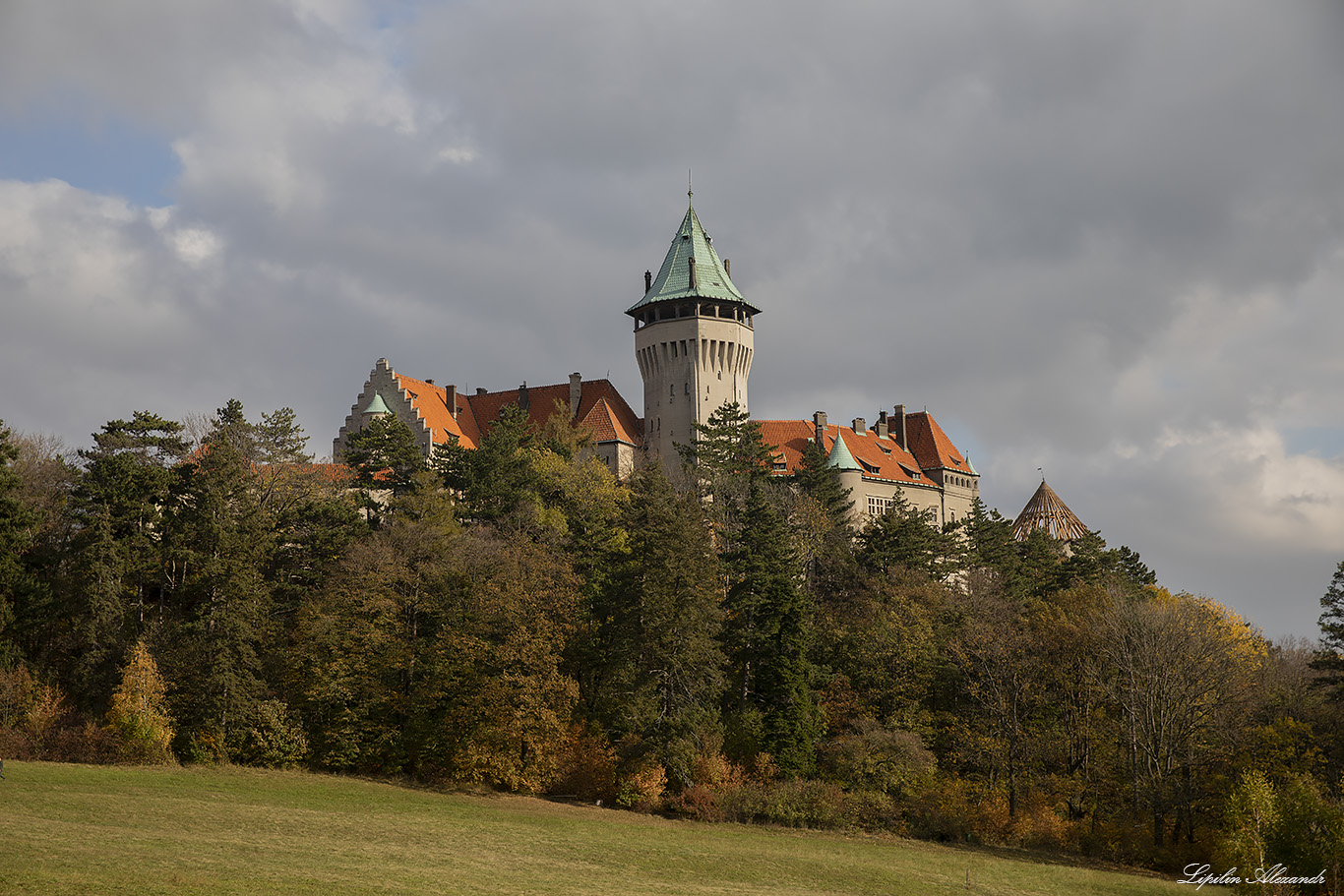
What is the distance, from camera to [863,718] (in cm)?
5428

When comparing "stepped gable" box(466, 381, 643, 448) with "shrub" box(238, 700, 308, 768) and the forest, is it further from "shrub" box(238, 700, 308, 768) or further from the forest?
"shrub" box(238, 700, 308, 768)

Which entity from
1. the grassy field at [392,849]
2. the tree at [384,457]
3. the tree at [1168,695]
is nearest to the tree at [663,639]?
the grassy field at [392,849]

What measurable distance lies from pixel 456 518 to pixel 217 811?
77.6ft

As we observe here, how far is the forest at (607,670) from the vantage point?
5091 cm

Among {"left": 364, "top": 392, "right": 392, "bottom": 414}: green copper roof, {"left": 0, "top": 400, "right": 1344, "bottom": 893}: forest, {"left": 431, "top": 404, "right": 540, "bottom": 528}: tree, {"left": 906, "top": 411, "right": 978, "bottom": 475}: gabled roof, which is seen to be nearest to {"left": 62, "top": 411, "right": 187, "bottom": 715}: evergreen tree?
{"left": 0, "top": 400, "right": 1344, "bottom": 893}: forest

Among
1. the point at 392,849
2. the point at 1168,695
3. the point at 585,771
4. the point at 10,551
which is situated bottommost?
the point at 392,849

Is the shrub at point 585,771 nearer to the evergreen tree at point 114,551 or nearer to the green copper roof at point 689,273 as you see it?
the evergreen tree at point 114,551

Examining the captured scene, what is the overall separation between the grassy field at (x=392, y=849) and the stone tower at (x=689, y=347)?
121 ft

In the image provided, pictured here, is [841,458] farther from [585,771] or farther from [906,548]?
[585,771]

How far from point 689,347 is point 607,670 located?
110ft

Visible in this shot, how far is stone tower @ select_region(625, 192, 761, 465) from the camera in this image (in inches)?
3278

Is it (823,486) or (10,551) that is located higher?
(823,486)

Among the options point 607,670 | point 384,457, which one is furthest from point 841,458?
point 607,670

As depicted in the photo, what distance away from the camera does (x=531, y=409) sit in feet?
297
